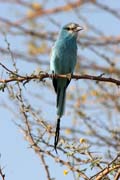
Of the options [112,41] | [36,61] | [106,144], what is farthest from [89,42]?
[106,144]

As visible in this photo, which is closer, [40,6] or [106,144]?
[106,144]

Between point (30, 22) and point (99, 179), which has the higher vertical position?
point (30, 22)

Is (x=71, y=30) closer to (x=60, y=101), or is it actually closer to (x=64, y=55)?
(x=64, y=55)

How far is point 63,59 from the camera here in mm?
3857

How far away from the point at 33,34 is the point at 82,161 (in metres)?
2.72

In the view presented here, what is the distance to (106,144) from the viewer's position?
492 centimetres

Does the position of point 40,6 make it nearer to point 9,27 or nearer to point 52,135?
point 9,27

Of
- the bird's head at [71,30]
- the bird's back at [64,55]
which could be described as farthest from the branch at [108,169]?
the bird's head at [71,30]

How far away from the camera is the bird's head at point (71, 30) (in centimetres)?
409

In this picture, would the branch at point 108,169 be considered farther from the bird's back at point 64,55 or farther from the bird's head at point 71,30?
the bird's head at point 71,30

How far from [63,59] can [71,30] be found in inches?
13.4

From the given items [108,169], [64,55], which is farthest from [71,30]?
[108,169]

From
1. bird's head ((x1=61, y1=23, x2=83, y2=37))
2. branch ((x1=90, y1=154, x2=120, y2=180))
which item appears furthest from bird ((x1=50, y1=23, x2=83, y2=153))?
branch ((x1=90, y1=154, x2=120, y2=180))

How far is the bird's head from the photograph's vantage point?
4.09 metres
